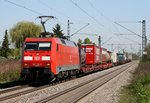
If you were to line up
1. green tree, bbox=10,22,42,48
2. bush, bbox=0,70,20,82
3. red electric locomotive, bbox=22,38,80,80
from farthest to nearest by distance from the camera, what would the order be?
1. green tree, bbox=10,22,42,48
2. bush, bbox=0,70,20,82
3. red electric locomotive, bbox=22,38,80,80

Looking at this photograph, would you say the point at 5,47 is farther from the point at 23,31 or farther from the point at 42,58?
the point at 42,58

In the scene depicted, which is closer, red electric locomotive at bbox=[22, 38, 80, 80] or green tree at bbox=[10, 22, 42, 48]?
red electric locomotive at bbox=[22, 38, 80, 80]

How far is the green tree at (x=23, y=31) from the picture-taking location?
9519 cm

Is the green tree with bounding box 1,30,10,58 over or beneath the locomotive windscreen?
over

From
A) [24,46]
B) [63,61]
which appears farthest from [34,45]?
[63,61]

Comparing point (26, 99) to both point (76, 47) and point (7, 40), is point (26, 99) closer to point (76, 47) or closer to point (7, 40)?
point (76, 47)

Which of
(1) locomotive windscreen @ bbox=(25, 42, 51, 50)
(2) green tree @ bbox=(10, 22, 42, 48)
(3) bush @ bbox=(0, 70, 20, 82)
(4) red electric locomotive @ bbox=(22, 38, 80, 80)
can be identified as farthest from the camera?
(2) green tree @ bbox=(10, 22, 42, 48)

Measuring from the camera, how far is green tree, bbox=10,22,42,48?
9519cm

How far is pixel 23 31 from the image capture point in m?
96.9

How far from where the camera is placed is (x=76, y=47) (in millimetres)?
32312

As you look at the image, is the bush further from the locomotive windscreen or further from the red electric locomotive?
the locomotive windscreen

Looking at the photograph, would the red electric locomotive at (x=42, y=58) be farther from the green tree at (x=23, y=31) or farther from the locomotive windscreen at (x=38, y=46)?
the green tree at (x=23, y=31)

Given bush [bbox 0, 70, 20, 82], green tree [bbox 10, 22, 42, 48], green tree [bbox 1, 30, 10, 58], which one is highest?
green tree [bbox 10, 22, 42, 48]

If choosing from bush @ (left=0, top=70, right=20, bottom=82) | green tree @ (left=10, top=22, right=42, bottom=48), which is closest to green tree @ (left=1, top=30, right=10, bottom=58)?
green tree @ (left=10, top=22, right=42, bottom=48)
